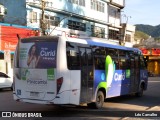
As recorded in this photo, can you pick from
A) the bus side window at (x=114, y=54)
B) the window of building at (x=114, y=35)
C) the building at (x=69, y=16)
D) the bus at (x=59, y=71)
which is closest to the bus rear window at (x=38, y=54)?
the bus at (x=59, y=71)

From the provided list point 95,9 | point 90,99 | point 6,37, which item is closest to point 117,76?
point 90,99

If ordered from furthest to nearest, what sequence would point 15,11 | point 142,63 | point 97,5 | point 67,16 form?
1. point 97,5
2. point 67,16
3. point 15,11
4. point 142,63

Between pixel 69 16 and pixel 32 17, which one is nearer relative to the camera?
pixel 32 17

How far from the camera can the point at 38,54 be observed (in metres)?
12.8

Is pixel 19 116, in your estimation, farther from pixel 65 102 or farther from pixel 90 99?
pixel 90 99

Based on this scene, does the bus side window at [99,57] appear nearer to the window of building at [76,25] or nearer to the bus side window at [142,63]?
the bus side window at [142,63]

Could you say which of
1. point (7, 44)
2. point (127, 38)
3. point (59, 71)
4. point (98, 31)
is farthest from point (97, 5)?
point (59, 71)

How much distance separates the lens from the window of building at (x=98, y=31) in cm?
4503

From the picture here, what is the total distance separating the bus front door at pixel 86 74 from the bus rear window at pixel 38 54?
4.21 feet

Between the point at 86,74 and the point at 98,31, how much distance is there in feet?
109

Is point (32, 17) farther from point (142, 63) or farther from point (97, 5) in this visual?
point (142, 63)

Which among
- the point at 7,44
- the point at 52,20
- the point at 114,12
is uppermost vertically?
the point at 114,12

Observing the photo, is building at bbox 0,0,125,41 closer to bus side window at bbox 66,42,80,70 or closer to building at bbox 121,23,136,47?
building at bbox 121,23,136,47

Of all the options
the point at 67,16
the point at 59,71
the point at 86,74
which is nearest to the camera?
the point at 59,71
